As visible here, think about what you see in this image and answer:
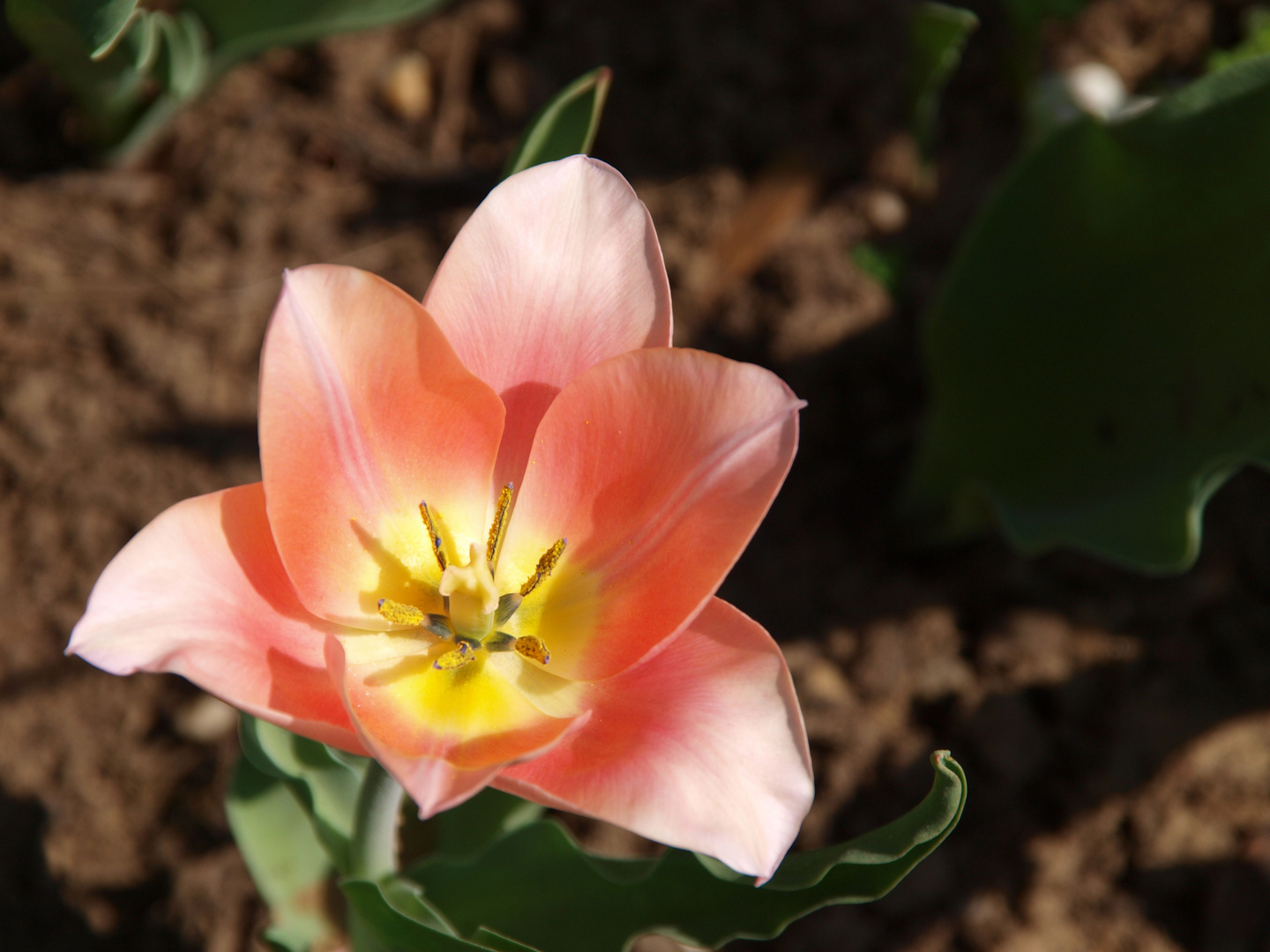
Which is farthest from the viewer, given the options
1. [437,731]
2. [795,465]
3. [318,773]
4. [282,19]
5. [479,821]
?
[795,465]

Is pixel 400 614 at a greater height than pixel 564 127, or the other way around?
pixel 564 127

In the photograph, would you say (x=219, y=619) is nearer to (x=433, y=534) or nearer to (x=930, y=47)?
(x=433, y=534)

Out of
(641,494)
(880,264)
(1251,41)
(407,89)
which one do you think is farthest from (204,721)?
(1251,41)

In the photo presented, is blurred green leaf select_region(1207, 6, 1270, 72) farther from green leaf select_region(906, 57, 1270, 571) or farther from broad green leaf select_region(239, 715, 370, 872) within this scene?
broad green leaf select_region(239, 715, 370, 872)

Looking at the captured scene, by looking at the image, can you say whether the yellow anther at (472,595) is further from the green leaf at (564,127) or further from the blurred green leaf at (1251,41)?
the blurred green leaf at (1251,41)

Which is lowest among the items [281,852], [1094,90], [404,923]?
[281,852]

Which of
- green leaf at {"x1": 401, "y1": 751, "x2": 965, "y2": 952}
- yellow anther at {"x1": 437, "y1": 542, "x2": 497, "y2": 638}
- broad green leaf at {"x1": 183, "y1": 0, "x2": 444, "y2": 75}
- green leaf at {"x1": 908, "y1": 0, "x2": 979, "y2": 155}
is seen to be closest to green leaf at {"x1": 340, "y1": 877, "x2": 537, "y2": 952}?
green leaf at {"x1": 401, "y1": 751, "x2": 965, "y2": 952}
